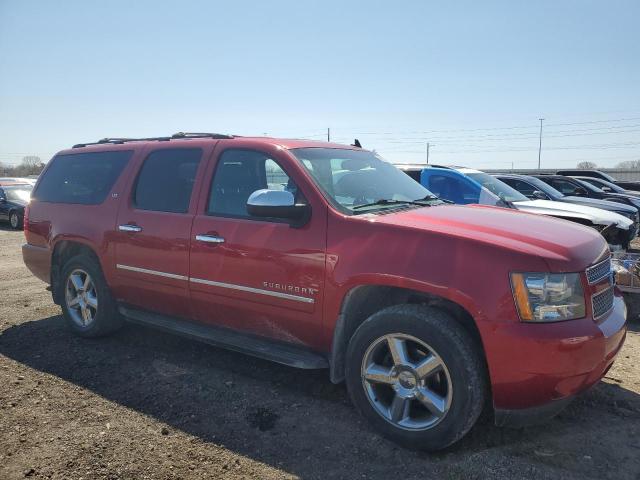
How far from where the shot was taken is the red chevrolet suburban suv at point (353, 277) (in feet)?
8.91

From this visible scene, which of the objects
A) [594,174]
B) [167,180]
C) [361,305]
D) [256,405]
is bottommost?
[256,405]

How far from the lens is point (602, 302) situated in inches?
118

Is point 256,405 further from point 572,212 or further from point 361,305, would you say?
point 572,212

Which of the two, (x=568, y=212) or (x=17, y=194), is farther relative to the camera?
(x=17, y=194)

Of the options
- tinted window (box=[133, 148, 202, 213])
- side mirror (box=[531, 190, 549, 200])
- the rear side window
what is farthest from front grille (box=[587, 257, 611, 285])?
side mirror (box=[531, 190, 549, 200])

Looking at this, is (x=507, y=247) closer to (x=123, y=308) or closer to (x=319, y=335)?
(x=319, y=335)

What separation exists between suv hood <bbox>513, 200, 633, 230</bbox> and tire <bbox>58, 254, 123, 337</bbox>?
6353mm

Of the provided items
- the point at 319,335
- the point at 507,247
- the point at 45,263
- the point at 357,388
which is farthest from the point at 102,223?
the point at 507,247

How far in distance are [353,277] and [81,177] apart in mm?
3421

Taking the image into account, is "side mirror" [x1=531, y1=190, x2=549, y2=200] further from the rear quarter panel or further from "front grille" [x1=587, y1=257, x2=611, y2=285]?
the rear quarter panel

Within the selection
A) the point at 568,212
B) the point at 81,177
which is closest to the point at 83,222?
the point at 81,177

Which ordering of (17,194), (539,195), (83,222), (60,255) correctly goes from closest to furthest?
(83,222) < (60,255) < (539,195) < (17,194)

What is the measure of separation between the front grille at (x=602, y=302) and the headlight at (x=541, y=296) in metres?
0.23

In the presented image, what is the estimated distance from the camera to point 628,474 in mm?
2750
